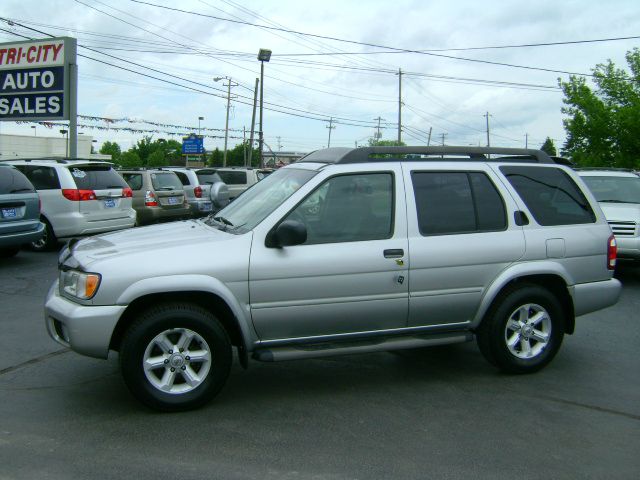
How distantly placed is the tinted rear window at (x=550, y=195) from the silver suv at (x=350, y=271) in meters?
0.01

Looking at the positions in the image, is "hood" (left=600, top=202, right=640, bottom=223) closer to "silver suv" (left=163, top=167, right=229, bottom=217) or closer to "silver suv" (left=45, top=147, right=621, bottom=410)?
"silver suv" (left=45, top=147, right=621, bottom=410)

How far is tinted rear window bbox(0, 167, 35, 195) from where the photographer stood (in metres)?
9.80

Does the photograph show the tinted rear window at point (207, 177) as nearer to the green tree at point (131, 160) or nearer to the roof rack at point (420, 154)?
the roof rack at point (420, 154)

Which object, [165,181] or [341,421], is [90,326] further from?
[165,181]

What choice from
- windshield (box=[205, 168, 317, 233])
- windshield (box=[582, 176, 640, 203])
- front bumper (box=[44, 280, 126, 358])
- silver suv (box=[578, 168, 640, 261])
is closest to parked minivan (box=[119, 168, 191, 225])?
silver suv (box=[578, 168, 640, 261])

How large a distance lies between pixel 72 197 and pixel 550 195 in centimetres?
881

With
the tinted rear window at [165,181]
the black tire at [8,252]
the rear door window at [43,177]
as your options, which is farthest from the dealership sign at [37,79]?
the black tire at [8,252]

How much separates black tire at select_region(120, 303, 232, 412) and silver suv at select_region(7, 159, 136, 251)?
8.00 metres

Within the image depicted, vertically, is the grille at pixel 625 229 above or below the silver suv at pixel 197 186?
below

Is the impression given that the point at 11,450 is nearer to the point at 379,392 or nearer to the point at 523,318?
the point at 379,392

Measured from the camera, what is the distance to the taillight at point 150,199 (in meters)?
15.9

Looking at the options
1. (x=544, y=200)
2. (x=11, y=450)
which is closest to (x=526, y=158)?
(x=544, y=200)

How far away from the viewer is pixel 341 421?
4.25 metres

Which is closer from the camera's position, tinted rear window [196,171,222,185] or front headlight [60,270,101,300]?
front headlight [60,270,101,300]
